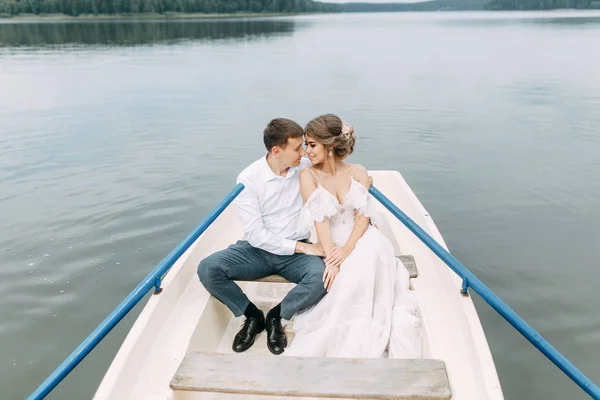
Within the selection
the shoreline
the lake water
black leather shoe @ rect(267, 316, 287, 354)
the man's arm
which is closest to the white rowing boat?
black leather shoe @ rect(267, 316, 287, 354)

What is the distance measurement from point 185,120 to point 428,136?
19.4 ft

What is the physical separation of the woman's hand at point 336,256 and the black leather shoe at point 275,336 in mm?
534

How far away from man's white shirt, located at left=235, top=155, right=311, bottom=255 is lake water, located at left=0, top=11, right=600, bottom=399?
1767mm

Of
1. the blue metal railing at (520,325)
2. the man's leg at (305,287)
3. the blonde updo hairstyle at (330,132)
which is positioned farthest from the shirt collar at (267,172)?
the blue metal railing at (520,325)

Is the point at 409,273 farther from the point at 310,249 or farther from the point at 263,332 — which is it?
the point at 263,332

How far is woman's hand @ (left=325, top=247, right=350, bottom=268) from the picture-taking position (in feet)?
10.6

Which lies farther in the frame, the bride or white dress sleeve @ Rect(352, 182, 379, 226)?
white dress sleeve @ Rect(352, 182, 379, 226)

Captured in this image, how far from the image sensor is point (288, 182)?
3502mm

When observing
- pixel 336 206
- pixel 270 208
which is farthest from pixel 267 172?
pixel 336 206

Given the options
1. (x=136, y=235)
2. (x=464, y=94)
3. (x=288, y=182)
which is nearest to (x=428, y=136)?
(x=464, y=94)

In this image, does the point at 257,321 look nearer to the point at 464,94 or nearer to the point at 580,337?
the point at 580,337

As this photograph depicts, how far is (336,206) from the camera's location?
3.47 meters

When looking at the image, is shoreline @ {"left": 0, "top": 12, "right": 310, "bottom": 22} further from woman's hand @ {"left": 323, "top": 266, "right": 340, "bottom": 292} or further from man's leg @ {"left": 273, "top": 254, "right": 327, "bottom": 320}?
woman's hand @ {"left": 323, "top": 266, "right": 340, "bottom": 292}

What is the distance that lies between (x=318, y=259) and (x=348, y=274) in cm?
35
